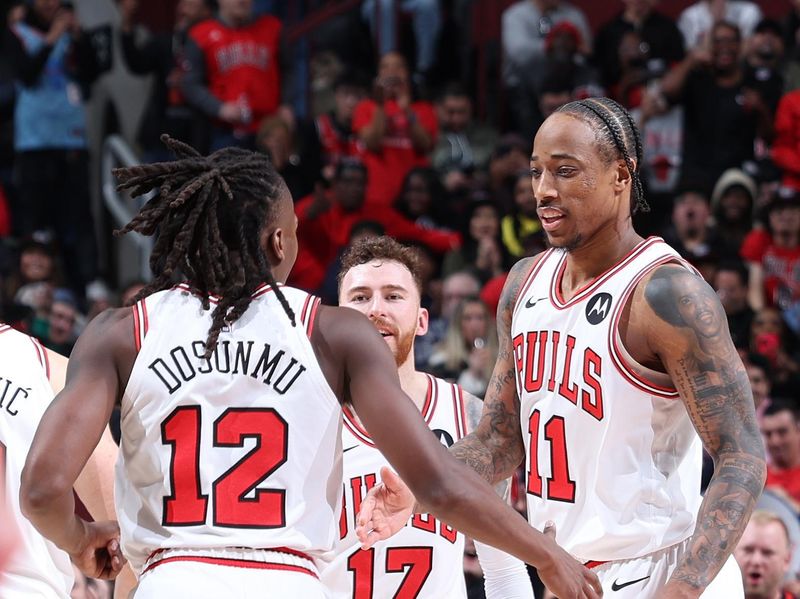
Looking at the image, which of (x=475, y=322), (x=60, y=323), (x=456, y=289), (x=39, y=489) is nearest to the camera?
(x=39, y=489)

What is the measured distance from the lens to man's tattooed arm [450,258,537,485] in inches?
177

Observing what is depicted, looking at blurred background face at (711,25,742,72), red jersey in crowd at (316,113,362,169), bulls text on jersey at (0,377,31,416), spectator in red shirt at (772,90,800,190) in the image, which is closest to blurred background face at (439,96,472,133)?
red jersey in crowd at (316,113,362,169)

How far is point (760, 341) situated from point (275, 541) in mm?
6405

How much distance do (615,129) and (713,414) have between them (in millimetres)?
932

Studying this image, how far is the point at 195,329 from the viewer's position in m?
3.45

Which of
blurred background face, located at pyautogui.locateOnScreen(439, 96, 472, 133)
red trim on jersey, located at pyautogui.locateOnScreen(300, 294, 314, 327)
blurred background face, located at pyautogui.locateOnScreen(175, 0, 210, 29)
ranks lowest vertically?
red trim on jersey, located at pyautogui.locateOnScreen(300, 294, 314, 327)

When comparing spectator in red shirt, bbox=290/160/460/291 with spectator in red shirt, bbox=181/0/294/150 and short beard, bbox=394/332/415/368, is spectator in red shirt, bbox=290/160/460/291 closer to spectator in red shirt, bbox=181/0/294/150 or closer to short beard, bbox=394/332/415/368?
spectator in red shirt, bbox=181/0/294/150

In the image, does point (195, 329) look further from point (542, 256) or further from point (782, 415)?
point (782, 415)

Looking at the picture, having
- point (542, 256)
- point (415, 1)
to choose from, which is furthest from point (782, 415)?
point (415, 1)

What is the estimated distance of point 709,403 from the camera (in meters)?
3.85

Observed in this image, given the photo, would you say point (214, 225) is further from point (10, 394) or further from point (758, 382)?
point (758, 382)

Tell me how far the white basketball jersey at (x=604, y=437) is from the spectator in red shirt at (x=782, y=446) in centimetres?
372

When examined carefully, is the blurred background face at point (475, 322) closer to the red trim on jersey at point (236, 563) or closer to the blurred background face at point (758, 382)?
the blurred background face at point (758, 382)

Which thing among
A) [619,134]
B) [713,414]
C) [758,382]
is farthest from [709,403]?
[758,382]
